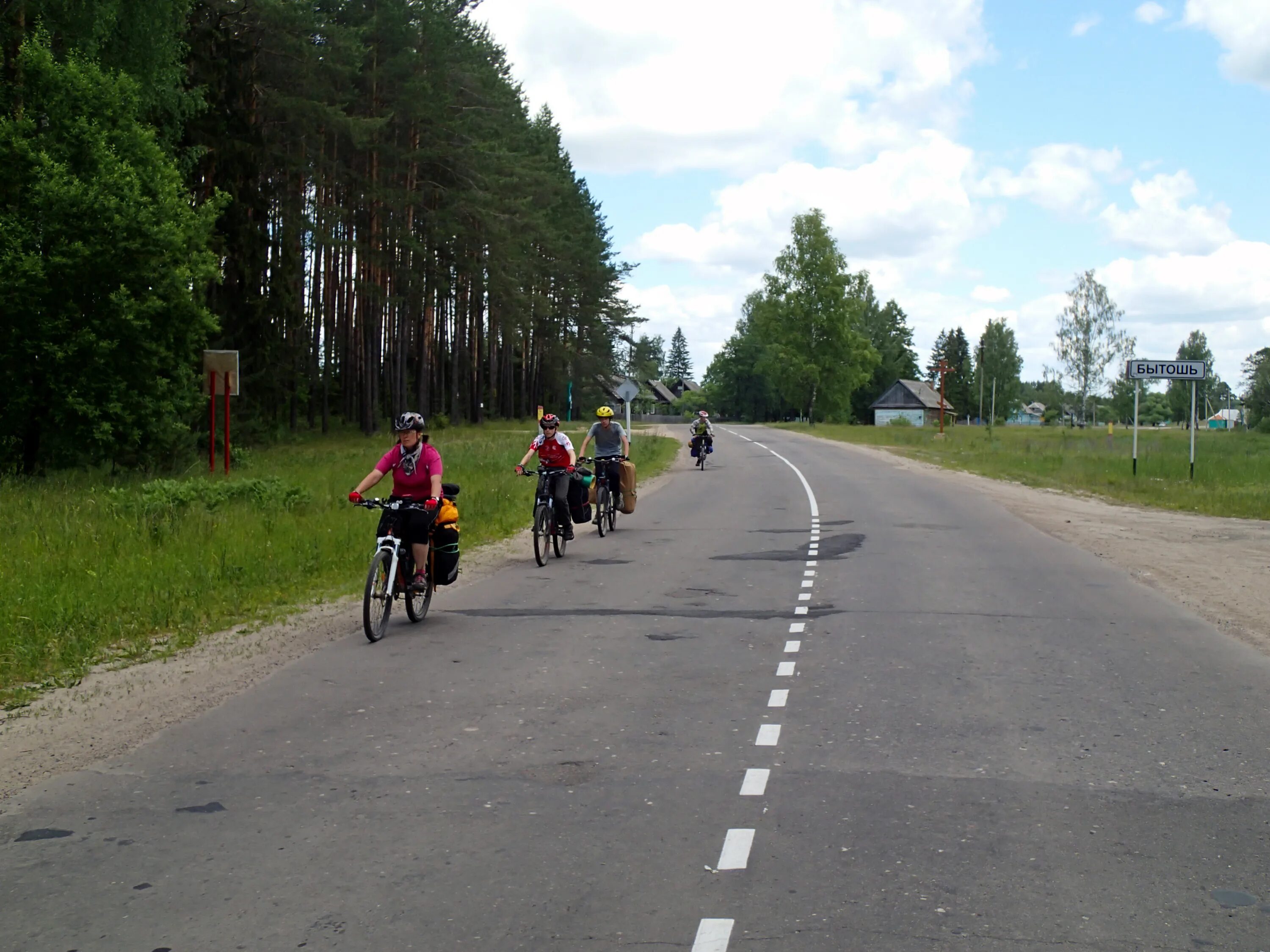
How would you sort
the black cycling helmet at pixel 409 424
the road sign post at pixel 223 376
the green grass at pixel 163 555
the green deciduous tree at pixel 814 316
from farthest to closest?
the green deciduous tree at pixel 814 316 → the road sign post at pixel 223 376 → the black cycling helmet at pixel 409 424 → the green grass at pixel 163 555

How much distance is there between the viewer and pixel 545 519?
49.1 ft

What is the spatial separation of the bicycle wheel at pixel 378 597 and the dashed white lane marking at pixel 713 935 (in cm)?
588

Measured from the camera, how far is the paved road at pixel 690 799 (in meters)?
4.27

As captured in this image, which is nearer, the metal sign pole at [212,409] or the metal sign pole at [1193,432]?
the metal sign pole at [212,409]

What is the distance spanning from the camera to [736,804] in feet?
18.1

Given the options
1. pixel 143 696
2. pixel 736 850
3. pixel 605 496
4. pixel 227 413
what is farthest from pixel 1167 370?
pixel 736 850

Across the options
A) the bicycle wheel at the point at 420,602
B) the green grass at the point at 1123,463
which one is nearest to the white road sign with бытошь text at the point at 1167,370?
the green grass at the point at 1123,463

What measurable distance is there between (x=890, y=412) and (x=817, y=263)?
43.0m

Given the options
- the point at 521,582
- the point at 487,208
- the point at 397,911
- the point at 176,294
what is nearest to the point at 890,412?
the point at 487,208

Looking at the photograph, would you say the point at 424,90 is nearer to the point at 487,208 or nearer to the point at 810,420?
the point at 487,208

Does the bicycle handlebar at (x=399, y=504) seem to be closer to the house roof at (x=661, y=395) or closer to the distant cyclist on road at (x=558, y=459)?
the distant cyclist on road at (x=558, y=459)

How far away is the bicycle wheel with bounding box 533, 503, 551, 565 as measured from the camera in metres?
14.7

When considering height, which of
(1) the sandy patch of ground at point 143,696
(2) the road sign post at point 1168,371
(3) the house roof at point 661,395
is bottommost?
(1) the sandy patch of ground at point 143,696

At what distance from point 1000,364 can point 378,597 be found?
5701 inches
